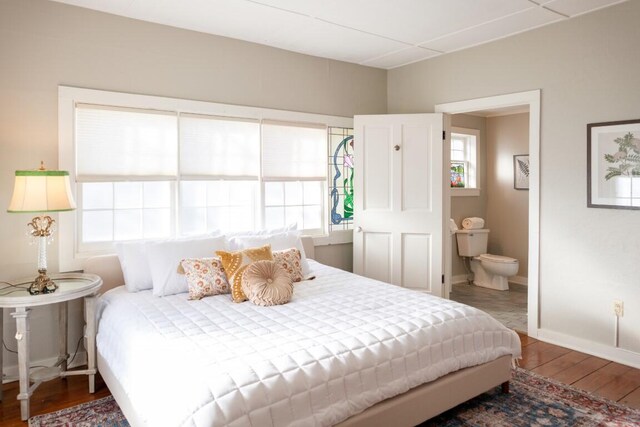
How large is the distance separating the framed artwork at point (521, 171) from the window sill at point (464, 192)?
1.72 ft

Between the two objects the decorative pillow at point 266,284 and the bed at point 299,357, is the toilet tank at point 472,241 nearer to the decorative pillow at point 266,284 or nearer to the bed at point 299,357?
the bed at point 299,357

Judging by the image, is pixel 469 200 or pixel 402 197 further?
pixel 469 200

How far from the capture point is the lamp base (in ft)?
8.81


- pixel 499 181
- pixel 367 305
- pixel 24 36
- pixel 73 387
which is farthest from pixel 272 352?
pixel 499 181

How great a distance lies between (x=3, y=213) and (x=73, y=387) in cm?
130

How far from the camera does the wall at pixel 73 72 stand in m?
3.04

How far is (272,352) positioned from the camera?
80.3 inches

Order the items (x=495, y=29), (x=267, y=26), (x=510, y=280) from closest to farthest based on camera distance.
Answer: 1. (x=267, y=26)
2. (x=495, y=29)
3. (x=510, y=280)

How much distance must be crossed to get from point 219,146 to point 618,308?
3.52 meters

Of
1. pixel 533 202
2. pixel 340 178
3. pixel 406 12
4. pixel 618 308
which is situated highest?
pixel 406 12

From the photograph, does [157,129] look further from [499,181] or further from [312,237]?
[499,181]

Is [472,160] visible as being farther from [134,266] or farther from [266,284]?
[134,266]

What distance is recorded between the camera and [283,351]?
2.05 m

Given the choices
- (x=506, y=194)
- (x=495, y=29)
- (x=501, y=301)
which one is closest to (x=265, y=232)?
(x=495, y=29)
